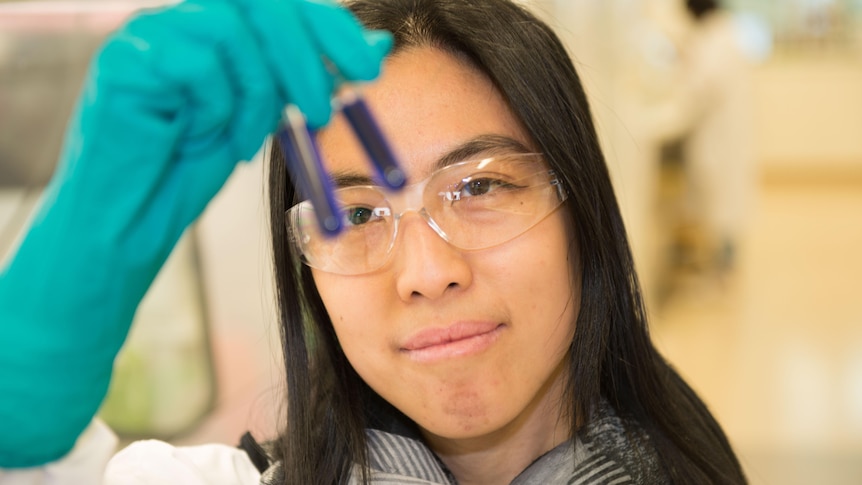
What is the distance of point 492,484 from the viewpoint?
4.17ft

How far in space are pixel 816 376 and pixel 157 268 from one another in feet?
13.4

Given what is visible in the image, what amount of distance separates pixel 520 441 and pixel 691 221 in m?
4.87

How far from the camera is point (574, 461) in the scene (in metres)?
1.16

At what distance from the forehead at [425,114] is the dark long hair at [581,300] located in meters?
0.02

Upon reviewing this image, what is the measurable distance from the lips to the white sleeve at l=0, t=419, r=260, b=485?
345mm

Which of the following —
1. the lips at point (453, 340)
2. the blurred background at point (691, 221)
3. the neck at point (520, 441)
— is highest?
the lips at point (453, 340)

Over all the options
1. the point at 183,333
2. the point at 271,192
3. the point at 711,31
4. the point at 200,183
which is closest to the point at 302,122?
the point at 200,183

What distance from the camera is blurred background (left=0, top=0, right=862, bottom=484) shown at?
1744 mm

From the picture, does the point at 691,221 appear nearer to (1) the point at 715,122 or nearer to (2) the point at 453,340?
(1) the point at 715,122

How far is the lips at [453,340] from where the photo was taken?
1.07 meters

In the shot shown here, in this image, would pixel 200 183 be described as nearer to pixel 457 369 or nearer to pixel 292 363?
pixel 457 369

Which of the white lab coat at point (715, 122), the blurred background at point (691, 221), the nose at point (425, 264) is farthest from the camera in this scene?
the white lab coat at point (715, 122)

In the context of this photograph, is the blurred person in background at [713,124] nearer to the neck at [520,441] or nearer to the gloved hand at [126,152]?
the neck at [520,441]

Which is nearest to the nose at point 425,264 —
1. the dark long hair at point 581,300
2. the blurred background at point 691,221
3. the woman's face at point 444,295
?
the woman's face at point 444,295
